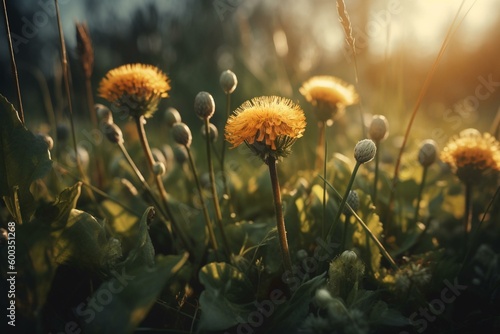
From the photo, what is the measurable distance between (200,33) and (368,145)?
6065 millimetres

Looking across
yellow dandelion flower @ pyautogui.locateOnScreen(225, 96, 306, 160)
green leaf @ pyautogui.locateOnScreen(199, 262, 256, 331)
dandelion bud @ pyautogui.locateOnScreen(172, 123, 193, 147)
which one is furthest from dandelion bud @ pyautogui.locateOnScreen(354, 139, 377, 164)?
dandelion bud @ pyautogui.locateOnScreen(172, 123, 193, 147)

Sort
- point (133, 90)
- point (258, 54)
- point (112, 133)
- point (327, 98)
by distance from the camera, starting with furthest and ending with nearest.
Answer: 1. point (258, 54)
2. point (327, 98)
3. point (112, 133)
4. point (133, 90)

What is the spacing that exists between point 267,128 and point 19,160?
707 mm

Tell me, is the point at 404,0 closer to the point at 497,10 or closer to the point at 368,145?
the point at 368,145

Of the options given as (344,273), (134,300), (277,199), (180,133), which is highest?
(180,133)

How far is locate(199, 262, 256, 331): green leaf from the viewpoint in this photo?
87 cm

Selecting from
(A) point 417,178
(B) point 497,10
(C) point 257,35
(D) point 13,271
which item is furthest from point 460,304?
(B) point 497,10

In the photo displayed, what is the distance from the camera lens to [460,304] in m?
1.25

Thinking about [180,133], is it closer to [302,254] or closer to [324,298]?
[302,254]

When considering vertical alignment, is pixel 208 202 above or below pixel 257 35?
below

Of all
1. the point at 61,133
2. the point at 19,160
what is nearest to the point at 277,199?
the point at 19,160

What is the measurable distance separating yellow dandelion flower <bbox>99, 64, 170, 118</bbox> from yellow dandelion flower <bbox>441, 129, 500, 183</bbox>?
0.97 meters

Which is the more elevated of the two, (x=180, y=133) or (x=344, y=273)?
(x=180, y=133)

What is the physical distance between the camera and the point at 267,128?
971 mm
